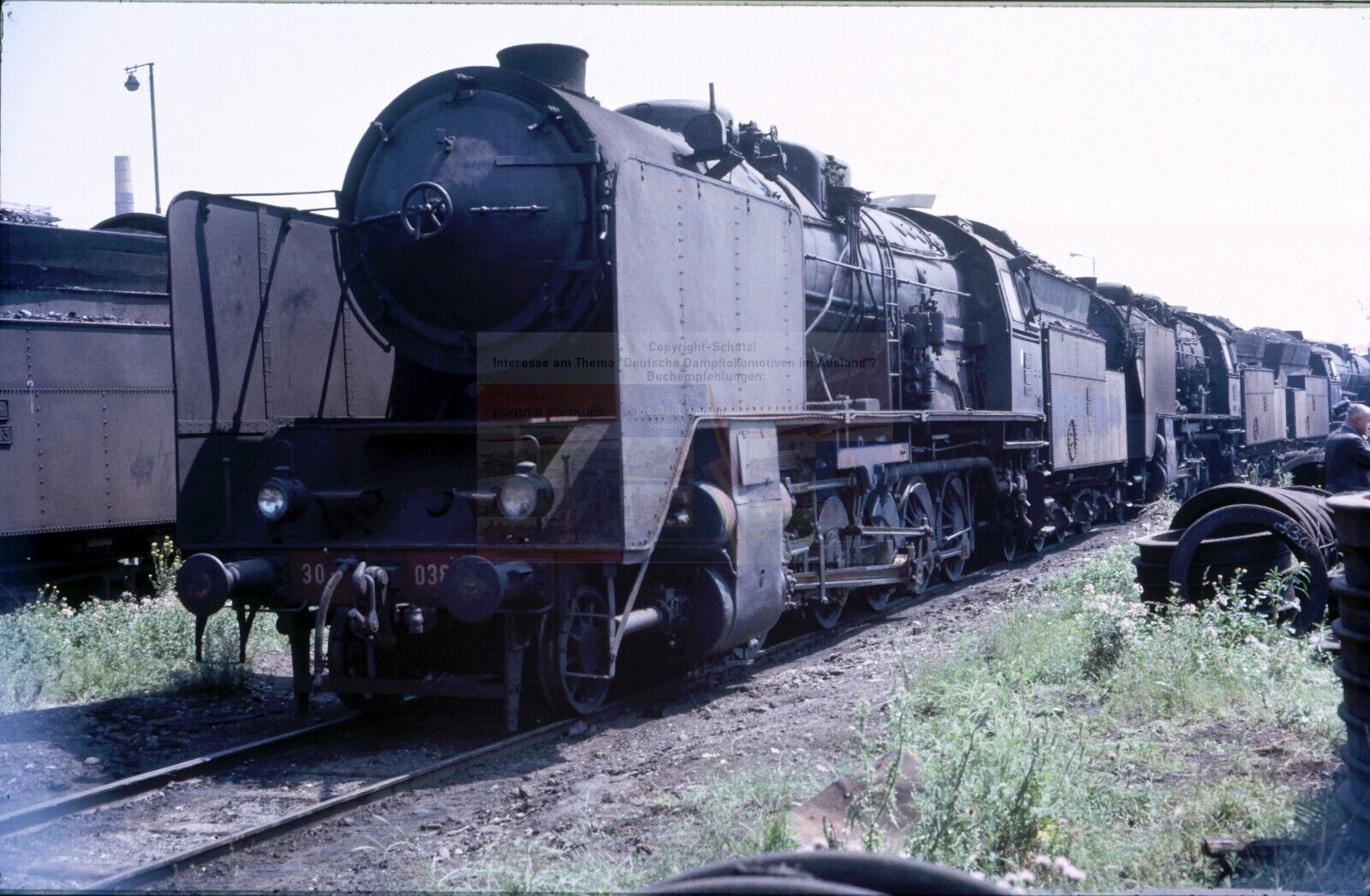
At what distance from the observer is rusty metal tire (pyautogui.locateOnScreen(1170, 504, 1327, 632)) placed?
21.4 feet

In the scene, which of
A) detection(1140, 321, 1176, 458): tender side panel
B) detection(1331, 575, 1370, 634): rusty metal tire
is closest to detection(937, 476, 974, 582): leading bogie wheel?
detection(1331, 575, 1370, 634): rusty metal tire

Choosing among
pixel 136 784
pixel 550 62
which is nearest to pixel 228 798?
pixel 136 784

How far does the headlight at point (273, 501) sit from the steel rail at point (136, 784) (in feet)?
3.67

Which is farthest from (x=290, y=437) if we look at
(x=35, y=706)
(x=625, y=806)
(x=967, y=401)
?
(x=967, y=401)

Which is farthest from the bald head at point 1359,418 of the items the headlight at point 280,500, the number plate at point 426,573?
the headlight at point 280,500

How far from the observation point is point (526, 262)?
19.2 ft

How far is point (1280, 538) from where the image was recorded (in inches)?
266

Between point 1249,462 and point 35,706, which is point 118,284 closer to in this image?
point 35,706

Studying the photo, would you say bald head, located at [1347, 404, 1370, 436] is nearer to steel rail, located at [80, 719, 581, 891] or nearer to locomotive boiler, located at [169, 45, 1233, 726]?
locomotive boiler, located at [169, 45, 1233, 726]

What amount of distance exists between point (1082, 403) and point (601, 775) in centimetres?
1037

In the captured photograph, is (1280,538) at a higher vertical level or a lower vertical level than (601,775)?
higher

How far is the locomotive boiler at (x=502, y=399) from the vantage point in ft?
17.9

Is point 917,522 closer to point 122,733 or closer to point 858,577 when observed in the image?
point 858,577

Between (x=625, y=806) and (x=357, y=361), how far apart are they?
3731 mm
